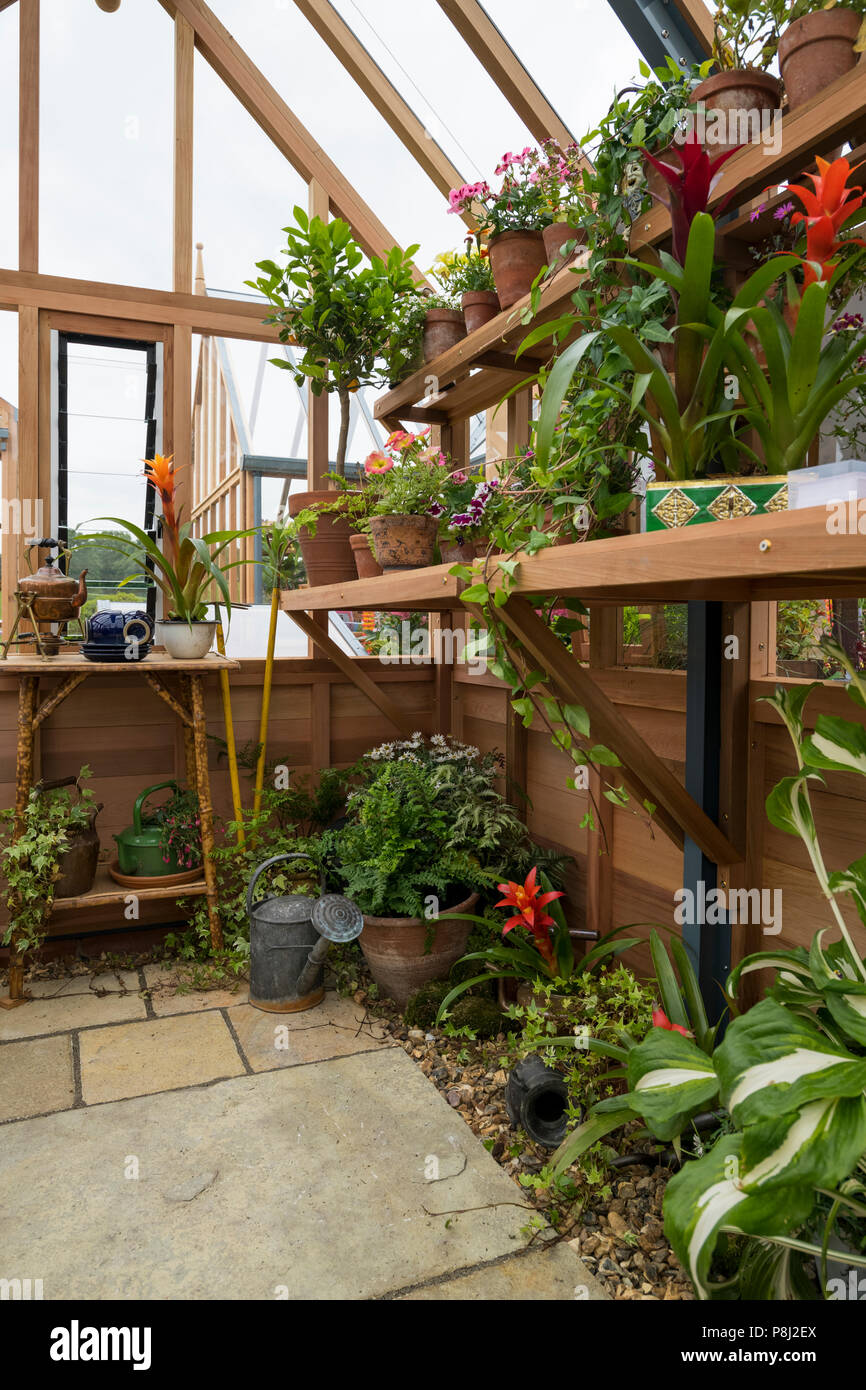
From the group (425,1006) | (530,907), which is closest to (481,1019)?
(425,1006)

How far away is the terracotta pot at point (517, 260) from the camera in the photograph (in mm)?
1937

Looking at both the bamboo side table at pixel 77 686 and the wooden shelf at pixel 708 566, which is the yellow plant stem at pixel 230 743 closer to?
the bamboo side table at pixel 77 686

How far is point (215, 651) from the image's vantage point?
3.00 meters

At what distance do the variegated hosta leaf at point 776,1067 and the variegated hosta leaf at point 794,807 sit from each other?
0.29m

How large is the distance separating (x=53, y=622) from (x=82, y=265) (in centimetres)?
119

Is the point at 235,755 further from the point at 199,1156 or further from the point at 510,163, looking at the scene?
the point at 510,163

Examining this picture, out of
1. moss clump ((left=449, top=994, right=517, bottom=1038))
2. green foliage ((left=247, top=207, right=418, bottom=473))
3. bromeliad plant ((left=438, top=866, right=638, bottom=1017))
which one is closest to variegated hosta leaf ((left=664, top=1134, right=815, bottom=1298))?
bromeliad plant ((left=438, top=866, right=638, bottom=1017))

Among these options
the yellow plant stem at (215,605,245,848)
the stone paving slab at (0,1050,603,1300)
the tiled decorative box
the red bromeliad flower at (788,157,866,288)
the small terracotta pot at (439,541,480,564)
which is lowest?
the stone paving slab at (0,1050,603,1300)

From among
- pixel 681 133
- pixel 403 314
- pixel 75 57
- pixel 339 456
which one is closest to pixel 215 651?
pixel 339 456

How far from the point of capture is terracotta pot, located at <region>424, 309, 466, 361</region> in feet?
8.11

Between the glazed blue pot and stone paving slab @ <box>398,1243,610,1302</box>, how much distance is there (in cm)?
190

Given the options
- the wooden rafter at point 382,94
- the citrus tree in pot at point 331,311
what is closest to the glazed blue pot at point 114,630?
the citrus tree in pot at point 331,311

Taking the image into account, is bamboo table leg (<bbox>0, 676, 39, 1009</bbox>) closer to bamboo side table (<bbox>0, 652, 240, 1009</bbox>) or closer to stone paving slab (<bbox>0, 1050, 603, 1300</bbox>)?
bamboo side table (<bbox>0, 652, 240, 1009</bbox>)

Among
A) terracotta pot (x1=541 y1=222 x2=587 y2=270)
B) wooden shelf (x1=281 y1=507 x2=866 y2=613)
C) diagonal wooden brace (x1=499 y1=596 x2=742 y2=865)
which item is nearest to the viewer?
wooden shelf (x1=281 y1=507 x2=866 y2=613)
